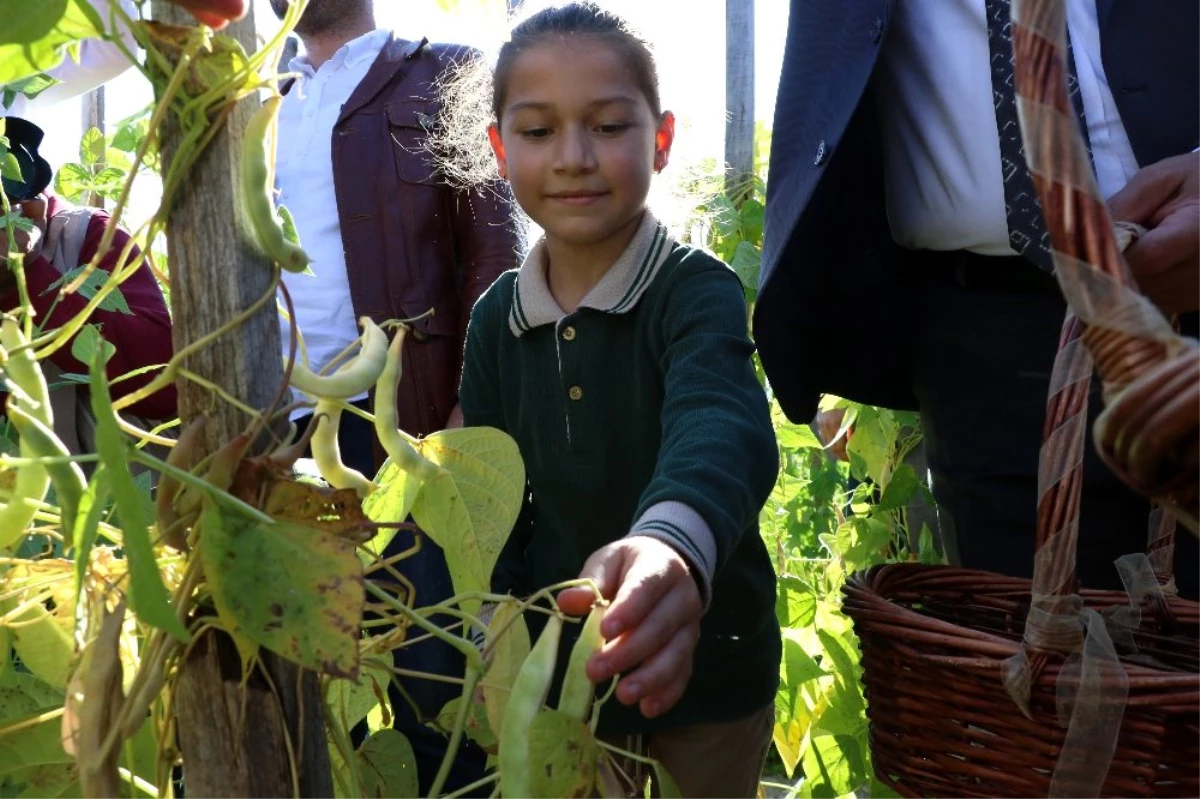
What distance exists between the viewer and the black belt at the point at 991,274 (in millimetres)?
1309

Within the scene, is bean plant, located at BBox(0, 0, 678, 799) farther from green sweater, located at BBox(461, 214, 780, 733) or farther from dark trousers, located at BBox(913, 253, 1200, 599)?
dark trousers, located at BBox(913, 253, 1200, 599)

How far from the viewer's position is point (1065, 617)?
837mm

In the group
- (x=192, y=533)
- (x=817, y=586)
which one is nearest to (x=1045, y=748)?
(x=192, y=533)

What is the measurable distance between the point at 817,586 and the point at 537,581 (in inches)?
66.1

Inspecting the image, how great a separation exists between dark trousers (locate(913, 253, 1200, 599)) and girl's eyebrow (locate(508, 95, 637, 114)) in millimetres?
384

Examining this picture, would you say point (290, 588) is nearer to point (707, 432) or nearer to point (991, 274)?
point (707, 432)

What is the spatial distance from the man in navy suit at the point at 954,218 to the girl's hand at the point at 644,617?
1.83 feet

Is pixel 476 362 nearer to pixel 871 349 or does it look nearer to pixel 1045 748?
pixel 871 349

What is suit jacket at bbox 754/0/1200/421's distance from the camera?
1.21m

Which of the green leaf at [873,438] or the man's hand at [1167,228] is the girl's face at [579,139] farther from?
the green leaf at [873,438]

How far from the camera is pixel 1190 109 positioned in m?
1.20

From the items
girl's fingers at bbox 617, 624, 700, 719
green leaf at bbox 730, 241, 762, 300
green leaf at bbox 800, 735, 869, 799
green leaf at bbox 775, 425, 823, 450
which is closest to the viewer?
girl's fingers at bbox 617, 624, 700, 719

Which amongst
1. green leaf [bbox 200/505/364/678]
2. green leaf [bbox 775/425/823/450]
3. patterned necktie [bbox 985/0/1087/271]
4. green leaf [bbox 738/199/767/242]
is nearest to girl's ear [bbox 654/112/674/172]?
patterned necktie [bbox 985/0/1087/271]

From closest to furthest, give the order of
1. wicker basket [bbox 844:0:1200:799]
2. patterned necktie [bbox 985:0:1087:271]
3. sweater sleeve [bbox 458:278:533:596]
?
wicker basket [bbox 844:0:1200:799], patterned necktie [bbox 985:0:1087:271], sweater sleeve [bbox 458:278:533:596]
